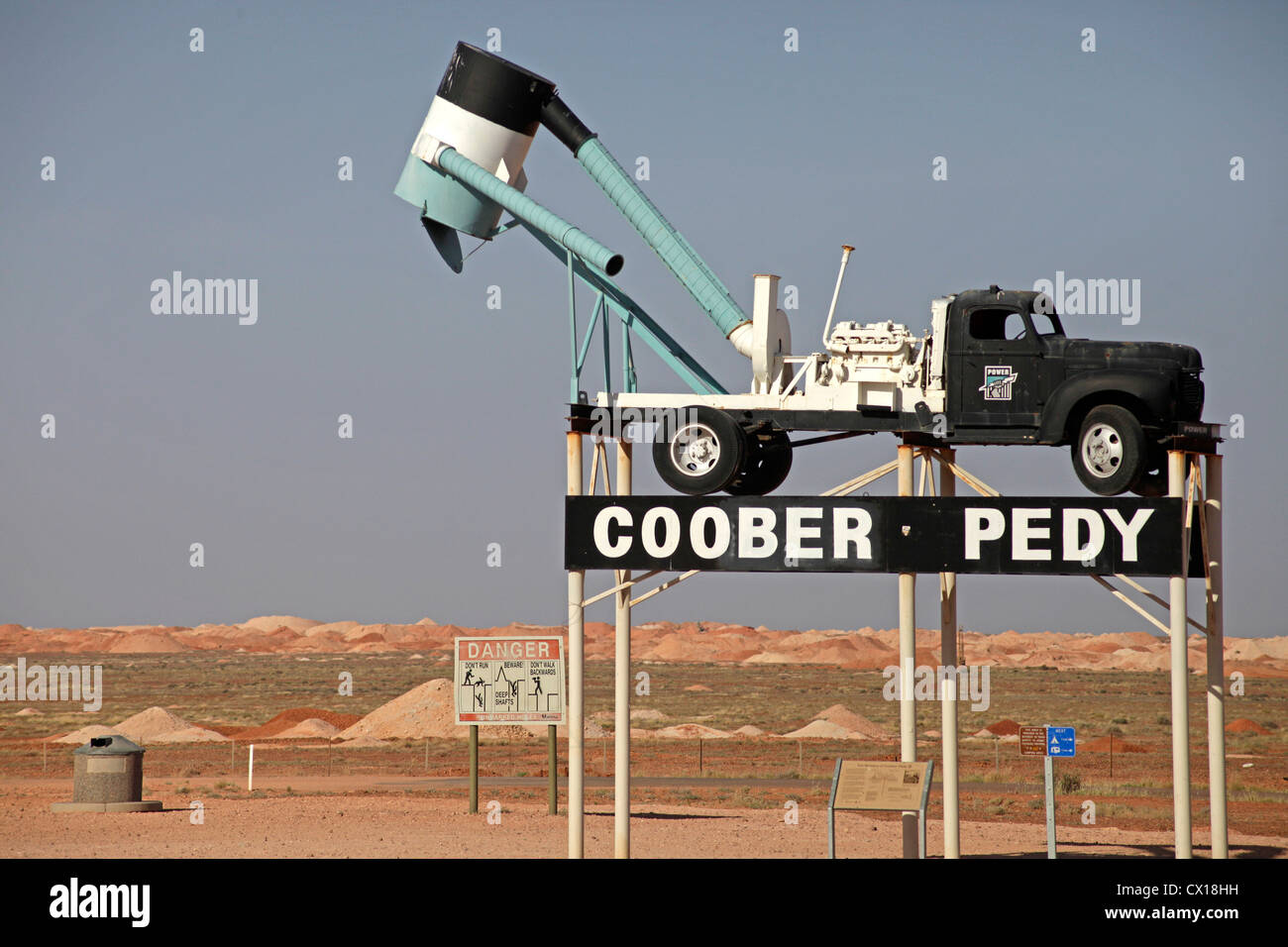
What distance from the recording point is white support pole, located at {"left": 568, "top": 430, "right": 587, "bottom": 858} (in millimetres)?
21531

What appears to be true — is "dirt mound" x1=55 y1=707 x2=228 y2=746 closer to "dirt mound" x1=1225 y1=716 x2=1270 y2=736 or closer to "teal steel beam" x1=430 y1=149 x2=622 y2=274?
"dirt mound" x1=1225 y1=716 x2=1270 y2=736

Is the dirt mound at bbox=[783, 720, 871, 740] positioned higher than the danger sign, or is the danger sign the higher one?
the danger sign

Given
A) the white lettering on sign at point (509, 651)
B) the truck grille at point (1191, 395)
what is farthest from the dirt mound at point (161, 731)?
the truck grille at point (1191, 395)

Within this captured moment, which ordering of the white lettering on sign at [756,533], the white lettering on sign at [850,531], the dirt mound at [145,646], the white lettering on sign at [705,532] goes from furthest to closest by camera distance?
the dirt mound at [145,646], the white lettering on sign at [705,532], the white lettering on sign at [756,533], the white lettering on sign at [850,531]

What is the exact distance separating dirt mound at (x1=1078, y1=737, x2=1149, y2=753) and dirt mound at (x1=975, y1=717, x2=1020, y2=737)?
4661 millimetres

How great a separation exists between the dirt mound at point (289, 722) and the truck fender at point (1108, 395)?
155ft

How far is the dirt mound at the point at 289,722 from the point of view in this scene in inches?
2522

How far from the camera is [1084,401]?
66.4 feet

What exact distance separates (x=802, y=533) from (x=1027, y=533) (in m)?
2.83

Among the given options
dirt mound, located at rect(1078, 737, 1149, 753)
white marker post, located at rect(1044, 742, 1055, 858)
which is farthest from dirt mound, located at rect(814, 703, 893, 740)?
white marker post, located at rect(1044, 742, 1055, 858)

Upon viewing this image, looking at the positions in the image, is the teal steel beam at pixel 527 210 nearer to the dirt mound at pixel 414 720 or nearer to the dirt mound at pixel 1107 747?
the dirt mound at pixel 1107 747
